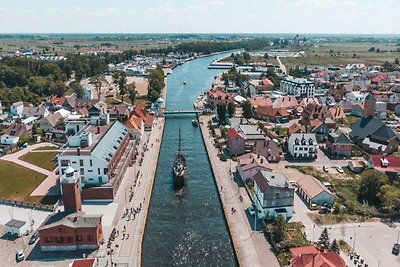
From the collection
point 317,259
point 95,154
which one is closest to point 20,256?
point 95,154

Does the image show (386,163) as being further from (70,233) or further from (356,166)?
(70,233)

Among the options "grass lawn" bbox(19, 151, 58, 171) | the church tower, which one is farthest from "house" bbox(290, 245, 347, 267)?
"grass lawn" bbox(19, 151, 58, 171)

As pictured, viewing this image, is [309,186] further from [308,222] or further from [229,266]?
[229,266]

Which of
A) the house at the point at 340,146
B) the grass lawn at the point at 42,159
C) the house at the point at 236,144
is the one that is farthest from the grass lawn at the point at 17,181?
the house at the point at 340,146

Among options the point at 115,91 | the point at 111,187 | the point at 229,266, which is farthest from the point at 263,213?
the point at 115,91

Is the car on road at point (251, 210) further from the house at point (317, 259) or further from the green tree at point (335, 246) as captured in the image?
the green tree at point (335, 246)

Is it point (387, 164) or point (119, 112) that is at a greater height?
point (119, 112)

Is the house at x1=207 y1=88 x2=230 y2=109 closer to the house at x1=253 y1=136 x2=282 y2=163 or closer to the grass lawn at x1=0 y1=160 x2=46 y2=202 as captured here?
Answer: the house at x1=253 y1=136 x2=282 y2=163
